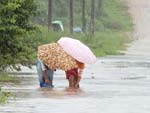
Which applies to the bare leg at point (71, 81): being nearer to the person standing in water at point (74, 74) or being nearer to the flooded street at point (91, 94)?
the person standing in water at point (74, 74)

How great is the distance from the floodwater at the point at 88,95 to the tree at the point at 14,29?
2.71 ft

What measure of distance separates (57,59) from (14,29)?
228cm

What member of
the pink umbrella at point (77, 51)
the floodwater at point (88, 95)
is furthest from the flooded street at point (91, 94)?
the pink umbrella at point (77, 51)

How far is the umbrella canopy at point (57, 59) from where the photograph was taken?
2212 cm

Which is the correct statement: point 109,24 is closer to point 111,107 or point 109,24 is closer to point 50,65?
point 50,65

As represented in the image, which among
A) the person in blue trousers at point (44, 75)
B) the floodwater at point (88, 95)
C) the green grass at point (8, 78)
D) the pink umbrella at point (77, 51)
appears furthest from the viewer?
the green grass at point (8, 78)

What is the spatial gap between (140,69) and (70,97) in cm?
1375

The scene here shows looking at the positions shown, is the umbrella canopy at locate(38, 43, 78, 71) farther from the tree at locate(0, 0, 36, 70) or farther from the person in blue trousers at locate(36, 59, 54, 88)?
the tree at locate(0, 0, 36, 70)

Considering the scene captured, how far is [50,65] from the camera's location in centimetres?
2223

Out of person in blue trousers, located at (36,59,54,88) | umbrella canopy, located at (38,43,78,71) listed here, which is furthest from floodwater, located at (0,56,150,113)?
umbrella canopy, located at (38,43,78,71)

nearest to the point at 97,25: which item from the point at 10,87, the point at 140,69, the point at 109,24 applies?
the point at 109,24

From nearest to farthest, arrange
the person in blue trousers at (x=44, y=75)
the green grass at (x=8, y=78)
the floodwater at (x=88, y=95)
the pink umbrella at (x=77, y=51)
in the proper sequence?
the floodwater at (x=88, y=95) < the pink umbrella at (x=77, y=51) < the person in blue trousers at (x=44, y=75) < the green grass at (x=8, y=78)

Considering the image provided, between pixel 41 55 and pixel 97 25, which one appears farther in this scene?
pixel 97 25

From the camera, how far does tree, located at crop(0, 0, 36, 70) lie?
23.9 m
